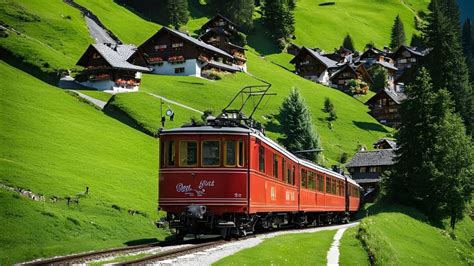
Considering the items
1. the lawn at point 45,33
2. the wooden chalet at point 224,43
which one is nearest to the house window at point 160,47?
the lawn at point 45,33

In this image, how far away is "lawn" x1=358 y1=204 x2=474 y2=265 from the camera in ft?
86.2

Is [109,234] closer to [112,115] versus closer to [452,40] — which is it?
[112,115]

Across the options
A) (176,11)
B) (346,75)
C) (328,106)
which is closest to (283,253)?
(328,106)

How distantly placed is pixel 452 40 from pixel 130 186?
5685cm

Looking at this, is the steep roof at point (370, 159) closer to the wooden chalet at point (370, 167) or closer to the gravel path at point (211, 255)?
the wooden chalet at point (370, 167)

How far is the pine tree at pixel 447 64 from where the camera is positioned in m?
77.1

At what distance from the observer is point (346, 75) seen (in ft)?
451

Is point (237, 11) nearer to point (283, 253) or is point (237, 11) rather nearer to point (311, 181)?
point (311, 181)

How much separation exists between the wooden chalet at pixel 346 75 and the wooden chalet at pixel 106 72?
200ft

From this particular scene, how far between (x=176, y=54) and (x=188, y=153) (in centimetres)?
8650

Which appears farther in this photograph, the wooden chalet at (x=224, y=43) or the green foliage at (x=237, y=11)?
the green foliage at (x=237, y=11)

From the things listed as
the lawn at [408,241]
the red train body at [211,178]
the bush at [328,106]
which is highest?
the bush at [328,106]

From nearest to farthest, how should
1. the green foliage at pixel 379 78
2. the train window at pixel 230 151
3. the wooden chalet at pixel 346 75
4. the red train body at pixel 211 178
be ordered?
the red train body at pixel 211 178 < the train window at pixel 230 151 < the wooden chalet at pixel 346 75 < the green foliage at pixel 379 78

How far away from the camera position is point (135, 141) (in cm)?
6038
